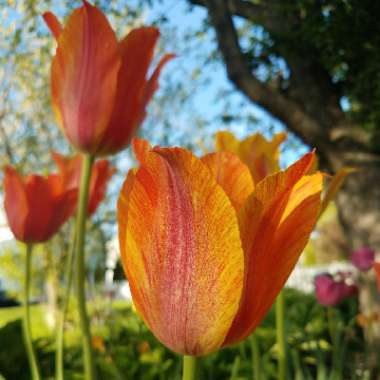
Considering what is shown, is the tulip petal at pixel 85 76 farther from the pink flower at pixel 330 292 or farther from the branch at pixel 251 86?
the branch at pixel 251 86

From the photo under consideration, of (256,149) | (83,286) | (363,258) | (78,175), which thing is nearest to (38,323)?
(363,258)

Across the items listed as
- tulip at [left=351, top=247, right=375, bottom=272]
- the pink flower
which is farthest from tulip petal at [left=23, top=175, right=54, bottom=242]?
tulip at [left=351, top=247, right=375, bottom=272]

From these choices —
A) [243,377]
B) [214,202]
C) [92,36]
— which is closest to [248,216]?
[214,202]

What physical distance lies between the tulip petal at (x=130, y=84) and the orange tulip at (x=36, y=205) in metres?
0.23

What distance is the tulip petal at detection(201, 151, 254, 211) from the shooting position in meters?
0.54

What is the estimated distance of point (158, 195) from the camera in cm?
45

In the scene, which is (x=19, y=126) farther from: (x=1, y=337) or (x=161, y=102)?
(x=1, y=337)

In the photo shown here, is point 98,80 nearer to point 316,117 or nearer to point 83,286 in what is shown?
point 83,286

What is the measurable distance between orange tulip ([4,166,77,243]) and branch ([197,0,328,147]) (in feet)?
12.4

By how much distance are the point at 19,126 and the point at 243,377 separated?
27.3ft

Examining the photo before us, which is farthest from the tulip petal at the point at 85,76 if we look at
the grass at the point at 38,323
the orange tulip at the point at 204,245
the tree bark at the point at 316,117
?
the tree bark at the point at 316,117

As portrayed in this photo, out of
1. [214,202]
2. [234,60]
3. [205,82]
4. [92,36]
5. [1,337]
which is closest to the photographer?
[214,202]

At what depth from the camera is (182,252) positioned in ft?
1.44

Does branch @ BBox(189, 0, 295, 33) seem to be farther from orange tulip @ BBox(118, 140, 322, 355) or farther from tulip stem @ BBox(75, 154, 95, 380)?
orange tulip @ BBox(118, 140, 322, 355)
